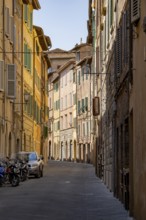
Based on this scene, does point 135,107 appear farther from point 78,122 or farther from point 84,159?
point 78,122

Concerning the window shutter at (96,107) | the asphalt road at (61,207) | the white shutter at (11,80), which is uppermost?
the white shutter at (11,80)

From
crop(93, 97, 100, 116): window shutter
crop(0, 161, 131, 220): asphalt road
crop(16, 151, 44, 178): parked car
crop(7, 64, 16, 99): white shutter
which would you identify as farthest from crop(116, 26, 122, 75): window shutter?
crop(16, 151, 44, 178): parked car

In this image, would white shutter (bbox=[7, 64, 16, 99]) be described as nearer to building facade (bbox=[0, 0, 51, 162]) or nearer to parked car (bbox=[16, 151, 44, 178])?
building facade (bbox=[0, 0, 51, 162])

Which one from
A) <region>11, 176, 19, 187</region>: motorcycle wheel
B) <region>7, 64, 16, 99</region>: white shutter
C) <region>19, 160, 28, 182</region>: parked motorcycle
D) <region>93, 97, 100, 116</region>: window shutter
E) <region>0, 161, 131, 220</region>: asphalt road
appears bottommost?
<region>0, 161, 131, 220</region>: asphalt road

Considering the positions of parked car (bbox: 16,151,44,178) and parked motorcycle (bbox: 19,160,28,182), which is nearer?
parked motorcycle (bbox: 19,160,28,182)

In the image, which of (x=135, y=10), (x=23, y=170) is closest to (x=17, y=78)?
(x=23, y=170)

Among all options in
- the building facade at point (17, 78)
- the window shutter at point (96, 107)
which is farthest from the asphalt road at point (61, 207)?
the building facade at point (17, 78)

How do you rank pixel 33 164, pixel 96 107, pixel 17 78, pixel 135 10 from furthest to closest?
pixel 17 78 < pixel 33 164 < pixel 96 107 < pixel 135 10

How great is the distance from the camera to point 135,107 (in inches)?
530

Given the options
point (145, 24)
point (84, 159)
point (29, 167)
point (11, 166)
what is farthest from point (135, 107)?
point (84, 159)

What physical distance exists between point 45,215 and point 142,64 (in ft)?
18.3

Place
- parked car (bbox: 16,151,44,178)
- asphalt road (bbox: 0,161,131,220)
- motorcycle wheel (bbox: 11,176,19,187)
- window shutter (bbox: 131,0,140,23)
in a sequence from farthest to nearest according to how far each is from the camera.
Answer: parked car (bbox: 16,151,44,178) < motorcycle wheel (bbox: 11,176,19,187) < asphalt road (bbox: 0,161,131,220) < window shutter (bbox: 131,0,140,23)

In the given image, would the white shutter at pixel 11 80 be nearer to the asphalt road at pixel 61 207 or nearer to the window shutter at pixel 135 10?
the asphalt road at pixel 61 207

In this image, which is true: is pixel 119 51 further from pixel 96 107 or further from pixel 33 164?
pixel 33 164
